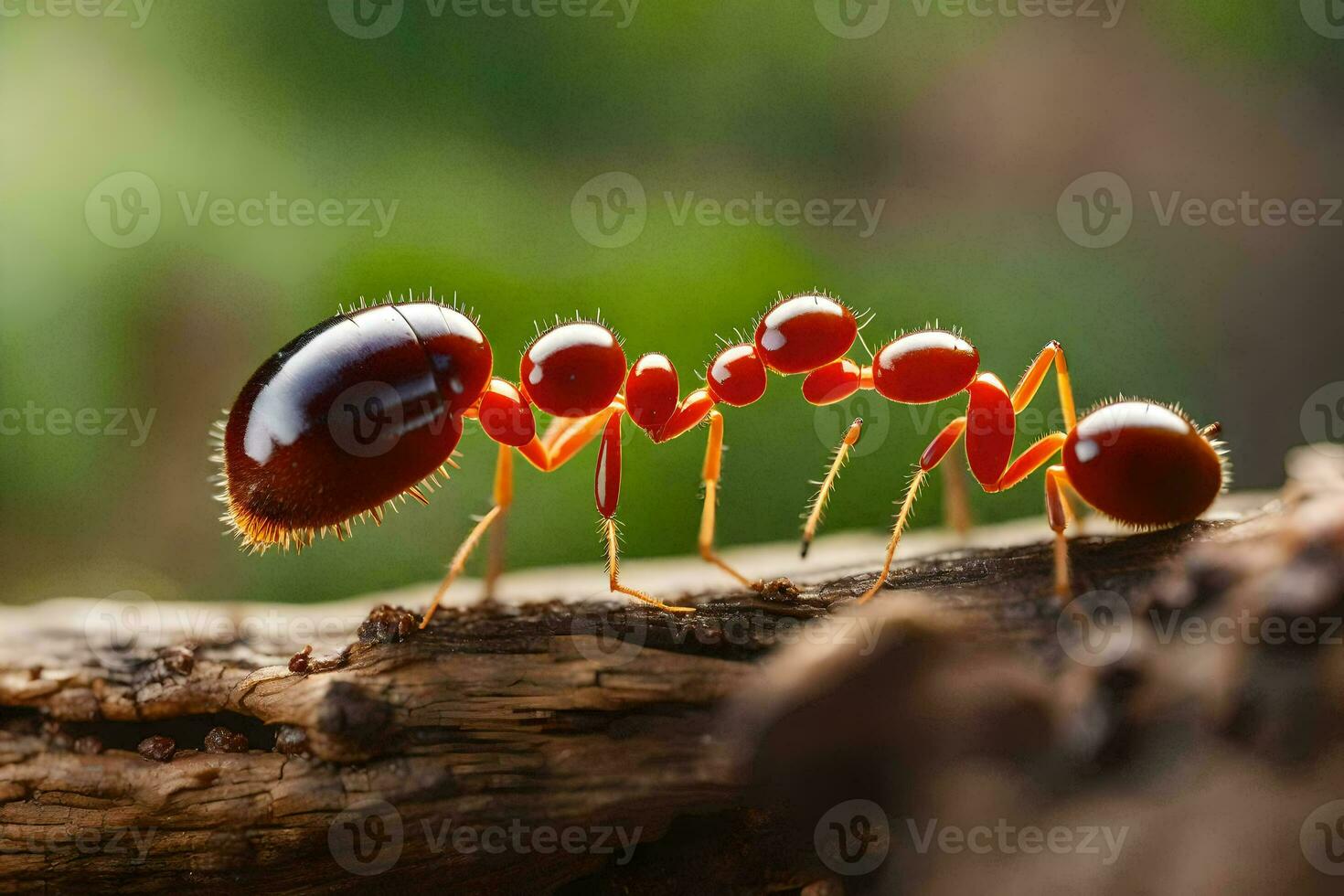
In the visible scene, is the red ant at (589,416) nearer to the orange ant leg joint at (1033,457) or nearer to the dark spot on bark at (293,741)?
the orange ant leg joint at (1033,457)

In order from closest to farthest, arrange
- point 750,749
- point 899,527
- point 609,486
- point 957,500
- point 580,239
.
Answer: point 750,749 → point 899,527 → point 609,486 → point 957,500 → point 580,239

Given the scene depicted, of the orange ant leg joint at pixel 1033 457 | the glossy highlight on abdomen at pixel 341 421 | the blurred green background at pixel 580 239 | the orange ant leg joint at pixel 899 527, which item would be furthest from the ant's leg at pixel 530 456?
the blurred green background at pixel 580 239

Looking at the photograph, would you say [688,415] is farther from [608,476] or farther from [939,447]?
[939,447]

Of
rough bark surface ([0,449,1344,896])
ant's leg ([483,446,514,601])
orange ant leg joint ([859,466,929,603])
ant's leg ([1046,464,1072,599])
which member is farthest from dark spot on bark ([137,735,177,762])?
ant's leg ([1046,464,1072,599])

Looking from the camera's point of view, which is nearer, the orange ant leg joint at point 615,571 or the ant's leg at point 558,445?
the orange ant leg joint at point 615,571

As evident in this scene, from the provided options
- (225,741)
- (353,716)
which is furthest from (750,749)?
(225,741)

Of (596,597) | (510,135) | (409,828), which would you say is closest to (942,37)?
(510,135)

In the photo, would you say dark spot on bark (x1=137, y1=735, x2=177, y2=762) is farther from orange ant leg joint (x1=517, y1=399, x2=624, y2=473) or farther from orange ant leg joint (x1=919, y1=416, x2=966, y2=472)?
orange ant leg joint (x1=919, y1=416, x2=966, y2=472)
